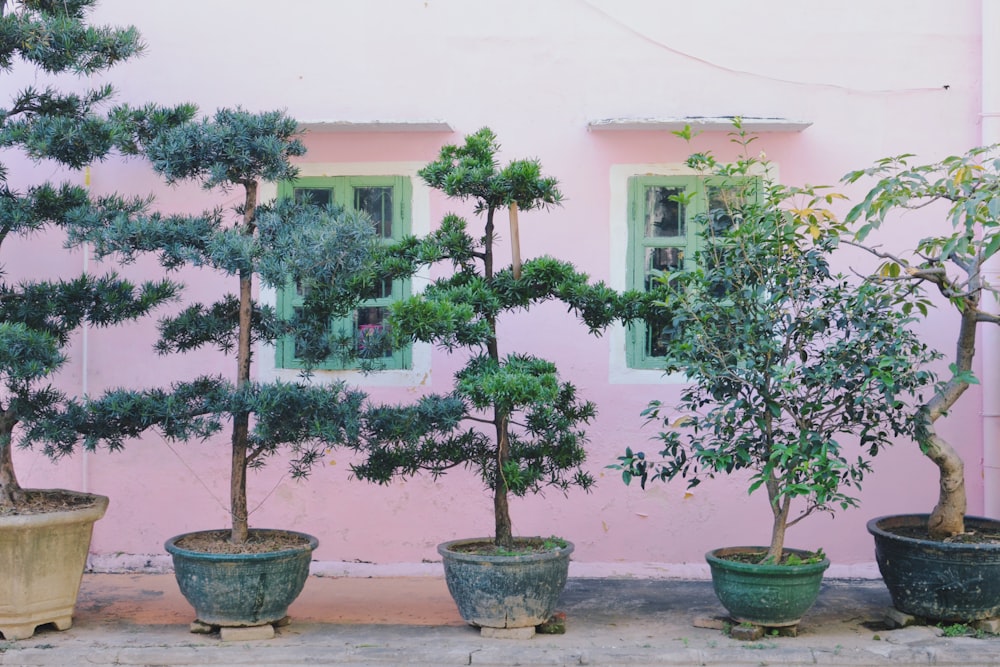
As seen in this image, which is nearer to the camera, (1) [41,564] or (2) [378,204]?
(1) [41,564]

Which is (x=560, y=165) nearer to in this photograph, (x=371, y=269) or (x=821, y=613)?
(x=371, y=269)

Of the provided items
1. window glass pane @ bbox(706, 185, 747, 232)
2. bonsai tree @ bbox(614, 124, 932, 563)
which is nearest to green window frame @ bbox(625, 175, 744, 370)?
window glass pane @ bbox(706, 185, 747, 232)

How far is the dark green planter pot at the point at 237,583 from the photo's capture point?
183 inches

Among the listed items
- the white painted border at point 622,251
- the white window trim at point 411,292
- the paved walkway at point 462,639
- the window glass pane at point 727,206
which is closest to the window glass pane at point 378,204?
the white window trim at point 411,292

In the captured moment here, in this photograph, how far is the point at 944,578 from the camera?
Result: 4.73 m

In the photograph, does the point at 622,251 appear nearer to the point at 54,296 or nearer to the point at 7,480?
the point at 54,296

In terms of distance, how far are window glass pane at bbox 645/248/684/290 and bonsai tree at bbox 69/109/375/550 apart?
6.49 ft

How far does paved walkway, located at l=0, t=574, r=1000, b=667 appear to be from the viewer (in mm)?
4488

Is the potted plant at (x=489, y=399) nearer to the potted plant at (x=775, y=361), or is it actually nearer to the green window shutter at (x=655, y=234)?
the potted plant at (x=775, y=361)

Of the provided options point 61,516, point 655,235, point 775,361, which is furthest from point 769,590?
point 61,516

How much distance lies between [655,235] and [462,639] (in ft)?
8.60

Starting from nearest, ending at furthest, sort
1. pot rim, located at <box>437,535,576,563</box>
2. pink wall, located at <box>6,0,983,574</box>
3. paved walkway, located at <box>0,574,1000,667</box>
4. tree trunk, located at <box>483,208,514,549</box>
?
paved walkway, located at <box>0,574,1000,667</box> < pot rim, located at <box>437,535,576,563</box> < tree trunk, located at <box>483,208,514,549</box> < pink wall, located at <box>6,0,983,574</box>

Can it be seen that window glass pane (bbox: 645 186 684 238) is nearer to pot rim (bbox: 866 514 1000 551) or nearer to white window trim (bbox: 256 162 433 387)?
white window trim (bbox: 256 162 433 387)

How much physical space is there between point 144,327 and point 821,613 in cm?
410
